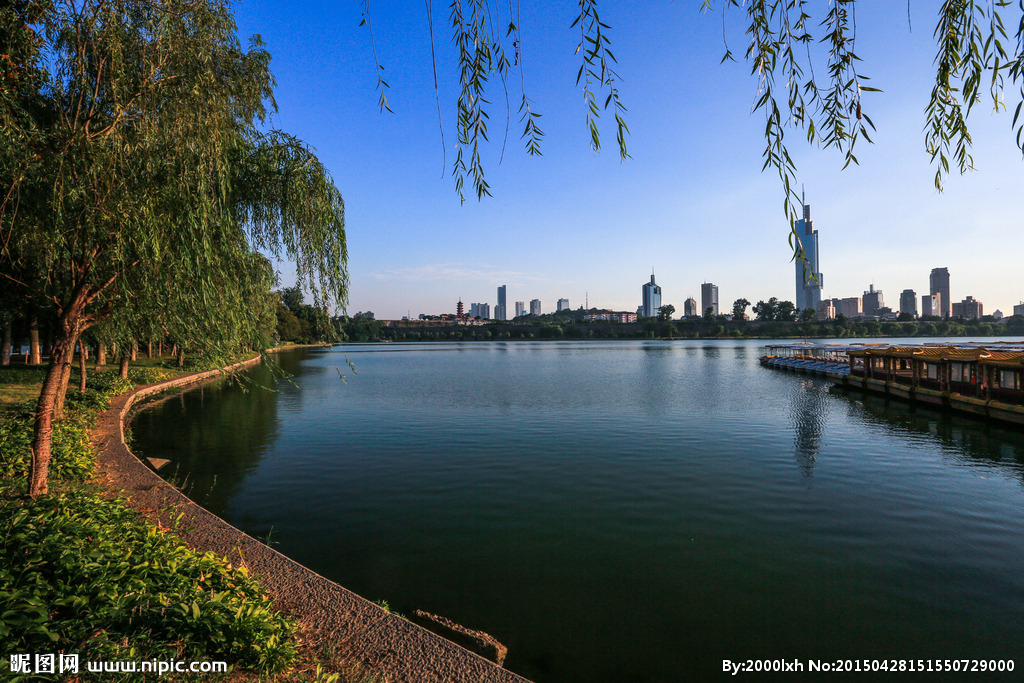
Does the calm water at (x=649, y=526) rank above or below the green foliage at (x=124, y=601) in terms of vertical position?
below

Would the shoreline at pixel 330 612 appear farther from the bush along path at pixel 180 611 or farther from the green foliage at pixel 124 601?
the green foliage at pixel 124 601

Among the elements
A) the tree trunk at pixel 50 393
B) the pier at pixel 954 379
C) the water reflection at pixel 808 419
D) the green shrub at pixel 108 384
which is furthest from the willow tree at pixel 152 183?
the pier at pixel 954 379

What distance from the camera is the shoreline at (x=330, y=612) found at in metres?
5.00

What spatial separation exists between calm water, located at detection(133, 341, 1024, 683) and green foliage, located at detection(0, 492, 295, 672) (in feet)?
10.5

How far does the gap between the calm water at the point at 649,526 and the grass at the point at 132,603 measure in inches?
117

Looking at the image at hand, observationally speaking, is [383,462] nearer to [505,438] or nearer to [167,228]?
[505,438]

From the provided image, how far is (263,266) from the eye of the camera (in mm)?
10172

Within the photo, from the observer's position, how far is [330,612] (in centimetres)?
598

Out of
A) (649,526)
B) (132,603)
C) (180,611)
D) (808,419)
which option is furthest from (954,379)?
(132,603)

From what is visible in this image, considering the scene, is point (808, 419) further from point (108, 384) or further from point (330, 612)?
point (108, 384)

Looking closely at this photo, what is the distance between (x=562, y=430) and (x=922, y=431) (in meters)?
17.4

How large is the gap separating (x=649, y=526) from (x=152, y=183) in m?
11.7

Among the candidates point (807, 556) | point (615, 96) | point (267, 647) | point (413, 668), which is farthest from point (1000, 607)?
point (267, 647)

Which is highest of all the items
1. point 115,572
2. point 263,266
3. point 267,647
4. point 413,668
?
point 263,266
